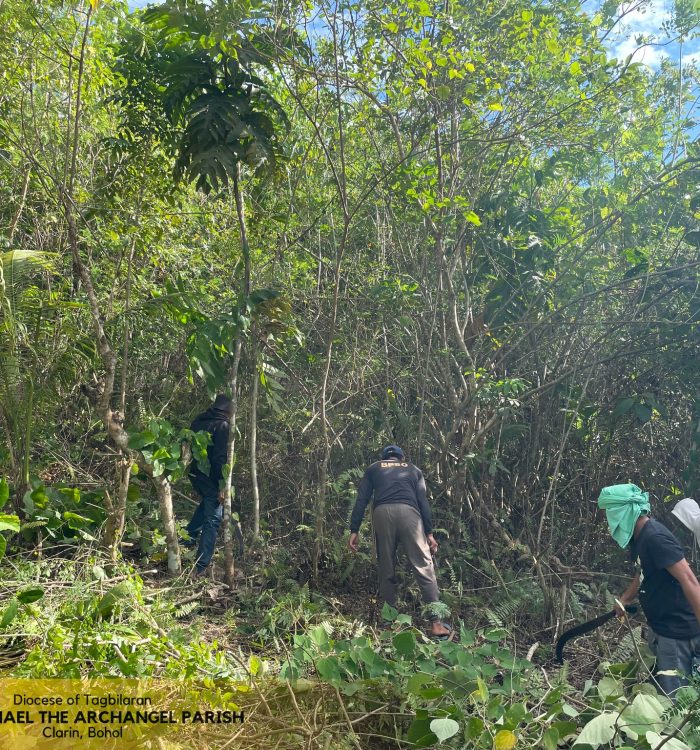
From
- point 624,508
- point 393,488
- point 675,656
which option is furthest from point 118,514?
point 675,656

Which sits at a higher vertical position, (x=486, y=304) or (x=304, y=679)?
(x=486, y=304)

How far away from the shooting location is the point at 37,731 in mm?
2893

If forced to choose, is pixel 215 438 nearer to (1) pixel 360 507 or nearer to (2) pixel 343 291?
(1) pixel 360 507

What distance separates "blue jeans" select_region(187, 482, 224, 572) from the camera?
605 cm

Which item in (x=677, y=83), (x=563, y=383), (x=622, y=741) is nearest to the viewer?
(x=622, y=741)

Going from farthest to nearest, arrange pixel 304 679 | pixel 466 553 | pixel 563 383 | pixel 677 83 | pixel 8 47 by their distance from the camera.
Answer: pixel 677 83 → pixel 563 383 → pixel 466 553 → pixel 8 47 → pixel 304 679

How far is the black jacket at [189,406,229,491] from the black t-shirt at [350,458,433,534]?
1336mm

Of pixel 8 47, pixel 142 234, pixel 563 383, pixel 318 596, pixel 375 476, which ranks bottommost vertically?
pixel 318 596

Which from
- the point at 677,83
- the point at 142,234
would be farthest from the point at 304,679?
the point at 677,83

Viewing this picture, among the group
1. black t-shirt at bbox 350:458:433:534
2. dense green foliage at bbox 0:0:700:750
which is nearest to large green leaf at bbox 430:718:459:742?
dense green foliage at bbox 0:0:700:750

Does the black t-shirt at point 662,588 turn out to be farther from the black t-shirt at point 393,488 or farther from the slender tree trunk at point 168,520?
the slender tree trunk at point 168,520

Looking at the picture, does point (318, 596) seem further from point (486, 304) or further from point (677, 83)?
point (677, 83)

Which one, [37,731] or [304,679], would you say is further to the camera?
[304,679]

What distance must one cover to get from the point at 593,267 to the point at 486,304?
1.18m
